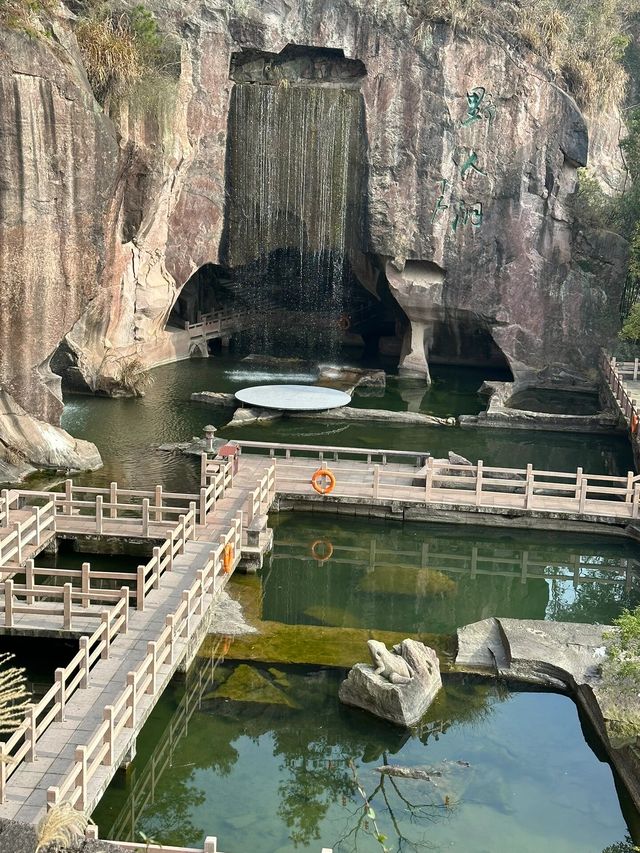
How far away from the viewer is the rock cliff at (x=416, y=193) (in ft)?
110

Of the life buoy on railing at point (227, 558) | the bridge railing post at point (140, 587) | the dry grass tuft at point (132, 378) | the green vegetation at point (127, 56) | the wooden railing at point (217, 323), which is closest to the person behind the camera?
the bridge railing post at point (140, 587)

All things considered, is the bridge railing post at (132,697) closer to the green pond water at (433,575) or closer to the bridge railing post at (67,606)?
the bridge railing post at (67,606)

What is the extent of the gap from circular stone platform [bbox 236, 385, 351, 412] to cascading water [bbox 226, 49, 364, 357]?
680cm

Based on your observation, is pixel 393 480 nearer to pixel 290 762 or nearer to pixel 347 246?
pixel 290 762

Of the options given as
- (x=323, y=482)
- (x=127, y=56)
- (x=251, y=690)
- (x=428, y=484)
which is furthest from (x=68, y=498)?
(x=127, y=56)

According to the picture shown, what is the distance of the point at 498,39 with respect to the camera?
3534 centimetres

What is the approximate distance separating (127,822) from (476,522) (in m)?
12.1

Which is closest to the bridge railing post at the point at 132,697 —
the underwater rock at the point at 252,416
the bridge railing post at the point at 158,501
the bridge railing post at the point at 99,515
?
the bridge railing post at the point at 99,515

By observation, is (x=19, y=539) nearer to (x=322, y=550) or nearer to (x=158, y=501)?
→ (x=158, y=501)

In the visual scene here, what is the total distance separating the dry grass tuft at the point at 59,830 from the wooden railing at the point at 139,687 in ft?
4.58

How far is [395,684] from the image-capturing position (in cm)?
1580

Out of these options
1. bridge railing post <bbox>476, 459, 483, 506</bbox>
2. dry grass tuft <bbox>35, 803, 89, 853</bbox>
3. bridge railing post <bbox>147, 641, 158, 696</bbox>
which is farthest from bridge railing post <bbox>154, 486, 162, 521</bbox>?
dry grass tuft <bbox>35, 803, 89, 853</bbox>

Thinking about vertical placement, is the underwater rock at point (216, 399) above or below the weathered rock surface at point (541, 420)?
above

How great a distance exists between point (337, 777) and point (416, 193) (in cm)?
2493
